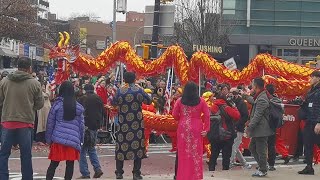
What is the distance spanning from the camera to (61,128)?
9305 millimetres

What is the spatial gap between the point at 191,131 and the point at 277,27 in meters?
41.9

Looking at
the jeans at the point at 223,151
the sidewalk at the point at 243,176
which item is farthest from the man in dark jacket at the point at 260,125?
the jeans at the point at 223,151

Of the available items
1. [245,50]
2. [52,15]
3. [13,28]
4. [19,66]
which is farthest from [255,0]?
[52,15]

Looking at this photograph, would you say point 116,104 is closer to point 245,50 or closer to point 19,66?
point 19,66

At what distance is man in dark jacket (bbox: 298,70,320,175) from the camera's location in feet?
36.3

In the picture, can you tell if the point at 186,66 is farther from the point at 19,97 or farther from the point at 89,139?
the point at 19,97

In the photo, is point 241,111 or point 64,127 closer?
Result: point 64,127

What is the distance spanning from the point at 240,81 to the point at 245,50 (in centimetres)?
3548

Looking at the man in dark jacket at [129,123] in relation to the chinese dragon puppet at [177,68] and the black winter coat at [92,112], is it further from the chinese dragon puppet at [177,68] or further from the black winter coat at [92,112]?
the chinese dragon puppet at [177,68]

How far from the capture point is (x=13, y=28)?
34.2 meters

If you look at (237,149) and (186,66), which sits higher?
(186,66)

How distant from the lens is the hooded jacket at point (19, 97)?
8.70m

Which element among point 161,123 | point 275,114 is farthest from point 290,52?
point 275,114

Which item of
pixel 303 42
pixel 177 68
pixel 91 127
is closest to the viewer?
pixel 91 127
